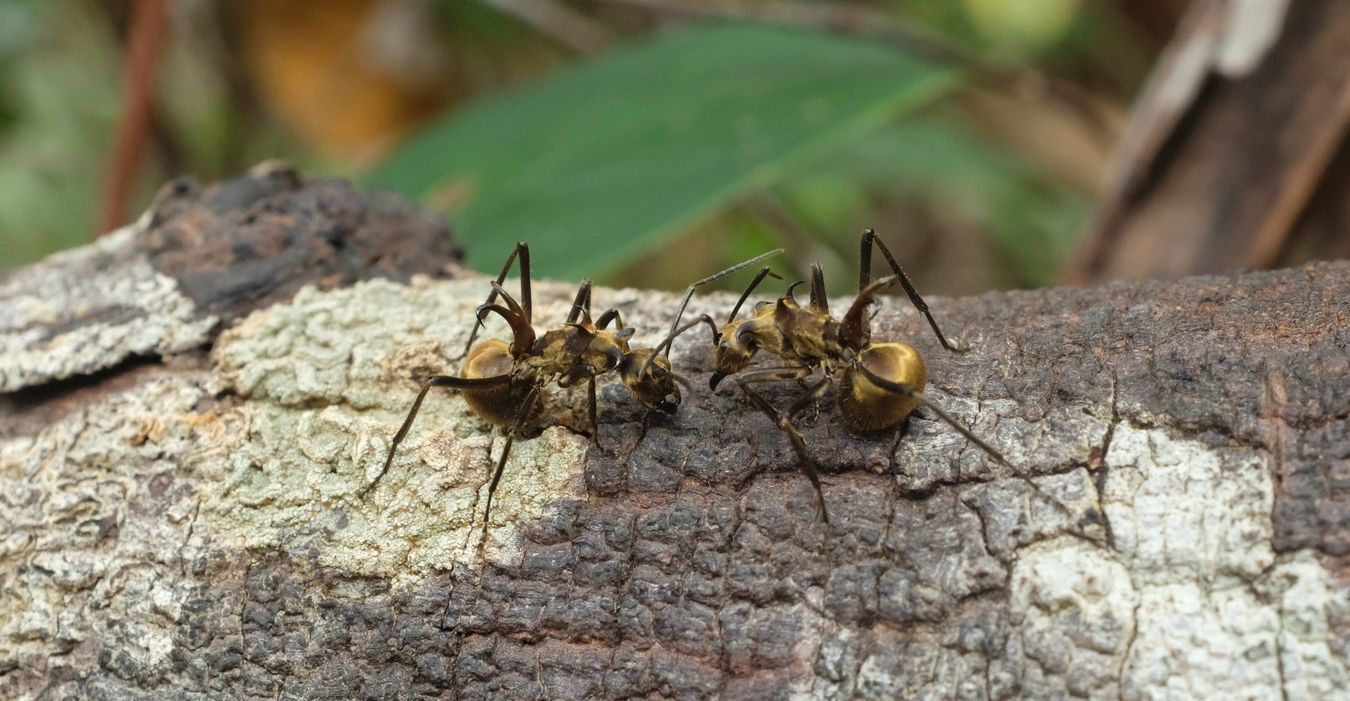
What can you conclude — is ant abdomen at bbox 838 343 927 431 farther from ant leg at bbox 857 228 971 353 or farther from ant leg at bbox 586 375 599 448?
ant leg at bbox 586 375 599 448

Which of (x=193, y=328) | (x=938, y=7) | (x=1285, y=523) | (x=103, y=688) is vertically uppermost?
(x=938, y=7)

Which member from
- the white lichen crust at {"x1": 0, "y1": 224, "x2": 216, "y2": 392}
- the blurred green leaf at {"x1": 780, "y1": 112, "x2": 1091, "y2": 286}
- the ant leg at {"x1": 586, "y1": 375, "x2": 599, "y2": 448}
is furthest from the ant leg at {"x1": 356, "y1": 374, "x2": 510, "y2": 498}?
the blurred green leaf at {"x1": 780, "y1": 112, "x2": 1091, "y2": 286}

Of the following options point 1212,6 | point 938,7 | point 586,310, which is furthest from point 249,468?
point 938,7

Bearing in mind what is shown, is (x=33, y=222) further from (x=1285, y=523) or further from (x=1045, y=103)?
(x=1285, y=523)

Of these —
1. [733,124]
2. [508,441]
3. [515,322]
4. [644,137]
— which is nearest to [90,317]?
[515,322]

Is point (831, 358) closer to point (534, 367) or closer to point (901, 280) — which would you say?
point (901, 280)
